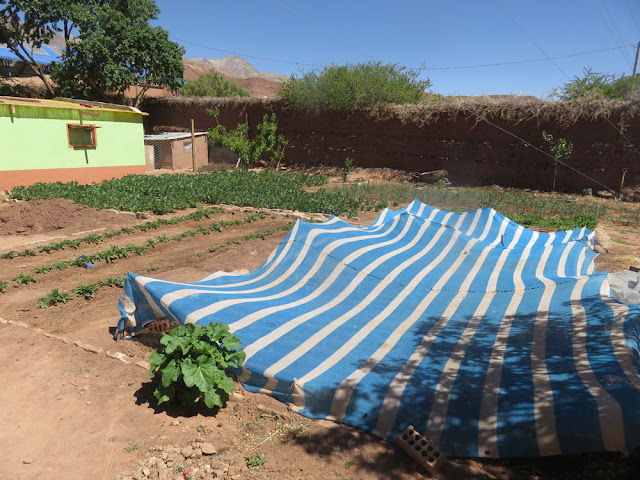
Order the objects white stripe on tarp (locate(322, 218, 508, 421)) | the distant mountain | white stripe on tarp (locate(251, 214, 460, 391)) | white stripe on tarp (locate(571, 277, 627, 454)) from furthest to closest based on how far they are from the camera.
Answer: the distant mountain, white stripe on tarp (locate(251, 214, 460, 391)), white stripe on tarp (locate(322, 218, 508, 421)), white stripe on tarp (locate(571, 277, 627, 454))

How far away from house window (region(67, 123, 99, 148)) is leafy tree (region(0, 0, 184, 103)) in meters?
7.54

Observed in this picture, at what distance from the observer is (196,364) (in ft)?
10.9

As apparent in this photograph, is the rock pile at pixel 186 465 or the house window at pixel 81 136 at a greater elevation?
the house window at pixel 81 136

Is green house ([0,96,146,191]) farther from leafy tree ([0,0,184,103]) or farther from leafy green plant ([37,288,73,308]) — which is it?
leafy green plant ([37,288,73,308])

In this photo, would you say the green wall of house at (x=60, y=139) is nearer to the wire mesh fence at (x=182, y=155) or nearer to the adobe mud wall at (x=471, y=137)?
the wire mesh fence at (x=182, y=155)

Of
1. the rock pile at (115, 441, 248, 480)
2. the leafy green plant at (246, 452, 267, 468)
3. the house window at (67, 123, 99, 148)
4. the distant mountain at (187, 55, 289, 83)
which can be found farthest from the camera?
the distant mountain at (187, 55, 289, 83)

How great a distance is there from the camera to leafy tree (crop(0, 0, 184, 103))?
838 inches

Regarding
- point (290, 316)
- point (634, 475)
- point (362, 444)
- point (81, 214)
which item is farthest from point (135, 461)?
point (81, 214)

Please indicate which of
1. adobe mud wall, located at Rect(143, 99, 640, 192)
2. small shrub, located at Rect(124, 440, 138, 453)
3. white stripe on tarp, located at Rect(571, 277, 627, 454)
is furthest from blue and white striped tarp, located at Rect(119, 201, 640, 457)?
adobe mud wall, located at Rect(143, 99, 640, 192)

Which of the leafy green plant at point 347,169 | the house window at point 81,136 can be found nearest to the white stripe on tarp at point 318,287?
the leafy green plant at point 347,169

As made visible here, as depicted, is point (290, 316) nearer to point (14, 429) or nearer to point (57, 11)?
point (14, 429)

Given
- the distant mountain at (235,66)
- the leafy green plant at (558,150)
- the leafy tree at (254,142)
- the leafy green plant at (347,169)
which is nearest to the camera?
the leafy green plant at (558,150)

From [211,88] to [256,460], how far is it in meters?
37.9

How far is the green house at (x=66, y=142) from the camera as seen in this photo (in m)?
13.1
